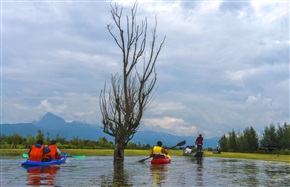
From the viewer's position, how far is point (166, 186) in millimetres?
13656

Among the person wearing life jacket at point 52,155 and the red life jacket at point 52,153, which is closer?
the person wearing life jacket at point 52,155

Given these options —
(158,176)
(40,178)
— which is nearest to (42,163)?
(40,178)

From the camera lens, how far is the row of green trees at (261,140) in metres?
54.3

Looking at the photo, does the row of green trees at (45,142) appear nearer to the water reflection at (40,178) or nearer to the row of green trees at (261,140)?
the row of green trees at (261,140)

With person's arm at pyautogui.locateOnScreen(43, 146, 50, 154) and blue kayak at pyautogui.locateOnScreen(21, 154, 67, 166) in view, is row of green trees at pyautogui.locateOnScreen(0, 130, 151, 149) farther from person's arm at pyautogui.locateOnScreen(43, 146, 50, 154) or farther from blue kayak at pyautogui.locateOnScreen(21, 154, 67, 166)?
person's arm at pyautogui.locateOnScreen(43, 146, 50, 154)

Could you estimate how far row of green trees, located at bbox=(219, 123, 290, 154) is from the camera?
54312 mm

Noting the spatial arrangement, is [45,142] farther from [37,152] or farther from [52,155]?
[37,152]

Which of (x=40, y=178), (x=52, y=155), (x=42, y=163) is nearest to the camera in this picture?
(x=40, y=178)

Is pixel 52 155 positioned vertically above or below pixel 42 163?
above

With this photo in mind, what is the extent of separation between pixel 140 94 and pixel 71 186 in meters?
17.5

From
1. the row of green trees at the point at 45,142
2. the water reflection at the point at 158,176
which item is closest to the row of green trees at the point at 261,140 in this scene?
the row of green trees at the point at 45,142

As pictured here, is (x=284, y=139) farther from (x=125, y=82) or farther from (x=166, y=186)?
(x=166, y=186)

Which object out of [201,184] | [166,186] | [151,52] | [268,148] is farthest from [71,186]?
[268,148]

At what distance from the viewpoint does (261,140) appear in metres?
56.8
